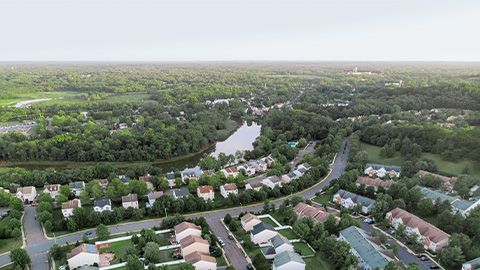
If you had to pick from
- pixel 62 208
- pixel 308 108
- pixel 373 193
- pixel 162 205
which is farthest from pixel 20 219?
pixel 308 108

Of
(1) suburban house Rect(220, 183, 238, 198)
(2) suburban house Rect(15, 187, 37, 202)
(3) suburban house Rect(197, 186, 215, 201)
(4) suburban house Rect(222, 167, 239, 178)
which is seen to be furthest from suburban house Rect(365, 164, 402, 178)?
(2) suburban house Rect(15, 187, 37, 202)

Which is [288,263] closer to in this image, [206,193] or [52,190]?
[206,193]

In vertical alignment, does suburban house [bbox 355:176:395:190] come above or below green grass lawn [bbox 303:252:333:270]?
above

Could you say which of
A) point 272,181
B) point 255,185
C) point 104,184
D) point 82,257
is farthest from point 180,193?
point 82,257

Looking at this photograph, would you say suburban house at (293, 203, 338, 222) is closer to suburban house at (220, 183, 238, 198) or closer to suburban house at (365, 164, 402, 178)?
suburban house at (220, 183, 238, 198)

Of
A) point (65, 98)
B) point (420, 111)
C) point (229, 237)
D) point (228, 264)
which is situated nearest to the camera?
point (228, 264)

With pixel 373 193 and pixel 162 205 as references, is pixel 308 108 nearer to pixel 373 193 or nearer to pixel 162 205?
pixel 373 193

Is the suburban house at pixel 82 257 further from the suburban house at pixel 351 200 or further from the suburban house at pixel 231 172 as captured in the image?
the suburban house at pixel 351 200
